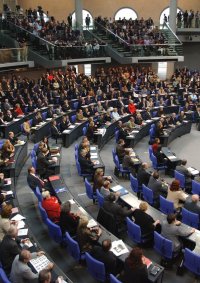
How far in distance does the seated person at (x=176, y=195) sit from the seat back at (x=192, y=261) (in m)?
2.18

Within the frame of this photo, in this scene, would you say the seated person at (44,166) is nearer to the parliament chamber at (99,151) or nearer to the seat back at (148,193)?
the parliament chamber at (99,151)

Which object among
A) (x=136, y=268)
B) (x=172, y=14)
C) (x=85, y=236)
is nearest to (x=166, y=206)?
(x=85, y=236)

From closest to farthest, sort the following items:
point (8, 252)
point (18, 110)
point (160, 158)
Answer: point (8, 252)
point (160, 158)
point (18, 110)

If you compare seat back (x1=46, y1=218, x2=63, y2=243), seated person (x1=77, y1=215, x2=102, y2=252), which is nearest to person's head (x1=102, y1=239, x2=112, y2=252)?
seated person (x1=77, y1=215, x2=102, y2=252)

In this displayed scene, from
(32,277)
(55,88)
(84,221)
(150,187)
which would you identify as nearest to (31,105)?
(55,88)

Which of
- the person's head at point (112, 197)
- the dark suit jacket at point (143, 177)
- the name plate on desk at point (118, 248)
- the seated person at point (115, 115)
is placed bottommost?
the name plate on desk at point (118, 248)

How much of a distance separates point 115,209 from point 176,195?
5.87 feet

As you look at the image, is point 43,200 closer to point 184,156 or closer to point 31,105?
point 184,156

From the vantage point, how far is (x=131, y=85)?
23.7 meters

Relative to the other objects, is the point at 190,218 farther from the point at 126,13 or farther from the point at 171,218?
the point at 126,13

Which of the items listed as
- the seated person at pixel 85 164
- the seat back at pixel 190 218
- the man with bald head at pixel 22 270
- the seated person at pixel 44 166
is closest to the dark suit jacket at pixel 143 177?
the seated person at pixel 85 164

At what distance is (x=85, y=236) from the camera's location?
7.00m

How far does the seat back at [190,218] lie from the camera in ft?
26.6

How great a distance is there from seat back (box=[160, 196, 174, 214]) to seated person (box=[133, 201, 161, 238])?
1.19 metres
